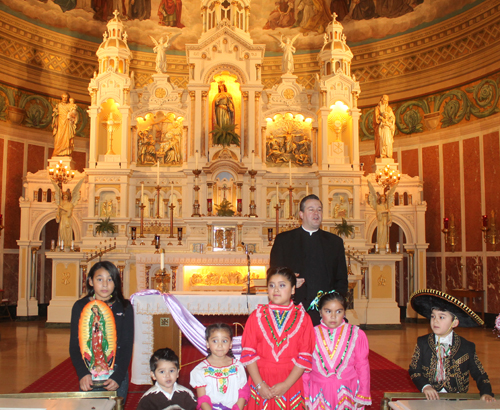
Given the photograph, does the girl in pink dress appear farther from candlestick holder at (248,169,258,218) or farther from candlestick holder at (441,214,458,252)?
candlestick holder at (441,214,458,252)

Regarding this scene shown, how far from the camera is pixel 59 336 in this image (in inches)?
435

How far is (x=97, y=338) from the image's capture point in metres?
4.10

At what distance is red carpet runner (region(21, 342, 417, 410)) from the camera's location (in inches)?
250

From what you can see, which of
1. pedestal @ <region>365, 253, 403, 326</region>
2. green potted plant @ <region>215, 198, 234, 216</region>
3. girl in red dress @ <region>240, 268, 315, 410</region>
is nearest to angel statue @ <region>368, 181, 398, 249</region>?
pedestal @ <region>365, 253, 403, 326</region>

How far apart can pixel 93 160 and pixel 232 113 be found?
12.2ft

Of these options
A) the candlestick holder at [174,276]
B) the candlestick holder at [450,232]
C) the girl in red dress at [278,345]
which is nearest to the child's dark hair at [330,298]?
the girl in red dress at [278,345]

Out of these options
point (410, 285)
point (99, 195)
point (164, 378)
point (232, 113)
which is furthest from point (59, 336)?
point (410, 285)

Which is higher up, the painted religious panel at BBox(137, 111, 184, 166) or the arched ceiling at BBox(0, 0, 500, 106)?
the arched ceiling at BBox(0, 0, 500, 106)

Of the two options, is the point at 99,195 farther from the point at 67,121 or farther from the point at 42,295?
the point at 42,295

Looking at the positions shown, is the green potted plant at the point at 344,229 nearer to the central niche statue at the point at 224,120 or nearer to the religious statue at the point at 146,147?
the central niche statue at the point at 224,120

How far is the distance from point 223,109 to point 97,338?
34.0 ft

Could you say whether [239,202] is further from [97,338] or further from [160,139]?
[97,338]

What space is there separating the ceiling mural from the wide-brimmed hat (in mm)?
13707

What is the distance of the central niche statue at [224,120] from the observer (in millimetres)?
13469
